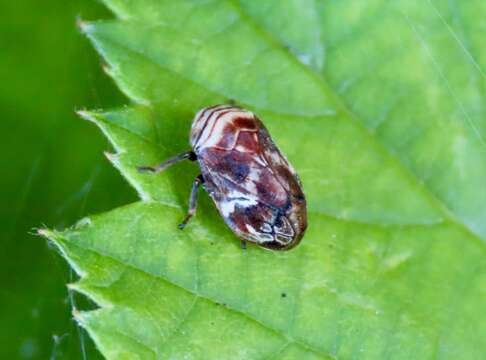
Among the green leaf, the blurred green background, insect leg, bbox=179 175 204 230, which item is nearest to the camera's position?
the green leaf

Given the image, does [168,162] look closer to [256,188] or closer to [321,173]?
[256,188]

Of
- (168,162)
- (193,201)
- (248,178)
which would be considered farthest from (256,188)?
(168,162)

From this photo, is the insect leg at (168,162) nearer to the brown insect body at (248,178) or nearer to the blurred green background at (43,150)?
the brown insect body at (248,178)

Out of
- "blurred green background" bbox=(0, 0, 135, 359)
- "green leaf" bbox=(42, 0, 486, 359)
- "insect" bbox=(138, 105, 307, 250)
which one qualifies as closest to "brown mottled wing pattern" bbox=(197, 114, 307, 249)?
"insect" bbox=(138, 105, 307, 250)

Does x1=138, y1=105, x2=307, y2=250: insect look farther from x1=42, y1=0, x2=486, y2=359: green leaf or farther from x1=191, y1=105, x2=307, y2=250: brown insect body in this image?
x1=42, y1=0, x2=486, y2=359: green leaf

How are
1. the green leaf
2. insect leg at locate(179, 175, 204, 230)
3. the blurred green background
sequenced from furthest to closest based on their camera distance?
the blurred green background → insect leg at locate(179, 175, 204, 230) → the green leaf

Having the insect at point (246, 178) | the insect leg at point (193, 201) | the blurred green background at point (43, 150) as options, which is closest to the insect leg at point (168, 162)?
the insect at point (246, 178)

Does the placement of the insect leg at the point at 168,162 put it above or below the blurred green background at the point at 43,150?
above
